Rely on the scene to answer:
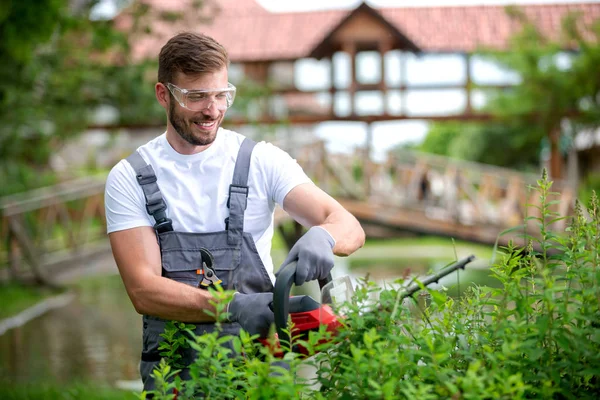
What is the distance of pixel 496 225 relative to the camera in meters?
20.4

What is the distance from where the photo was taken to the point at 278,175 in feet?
9.91

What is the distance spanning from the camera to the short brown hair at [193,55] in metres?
2.94

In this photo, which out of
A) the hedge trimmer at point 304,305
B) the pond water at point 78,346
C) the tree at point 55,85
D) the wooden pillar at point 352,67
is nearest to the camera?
the hedge trimmer at point 304,305

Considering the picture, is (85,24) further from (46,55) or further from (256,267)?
(256,267)

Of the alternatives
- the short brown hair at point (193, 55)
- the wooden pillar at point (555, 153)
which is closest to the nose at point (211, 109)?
the short brown hair at point (193, 55)

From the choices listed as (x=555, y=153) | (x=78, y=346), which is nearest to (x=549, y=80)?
(x=555, y=153)

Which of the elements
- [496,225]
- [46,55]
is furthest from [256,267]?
[496,225]

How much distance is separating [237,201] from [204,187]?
0.14 metres

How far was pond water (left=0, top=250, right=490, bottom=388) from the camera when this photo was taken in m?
9.22

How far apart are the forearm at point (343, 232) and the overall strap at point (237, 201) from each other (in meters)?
0.31

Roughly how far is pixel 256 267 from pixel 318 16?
26.7m

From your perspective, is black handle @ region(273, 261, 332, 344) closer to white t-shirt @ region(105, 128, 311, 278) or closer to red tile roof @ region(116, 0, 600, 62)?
white t-shirt @ region(105, 128, 311, 278)

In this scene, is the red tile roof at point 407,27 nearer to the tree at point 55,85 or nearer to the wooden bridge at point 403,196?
the wooden bridge at point 403,196

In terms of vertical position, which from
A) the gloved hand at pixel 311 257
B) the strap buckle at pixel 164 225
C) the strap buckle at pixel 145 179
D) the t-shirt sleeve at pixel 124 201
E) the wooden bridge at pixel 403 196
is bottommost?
the wooden bridge at pixel 403 196
